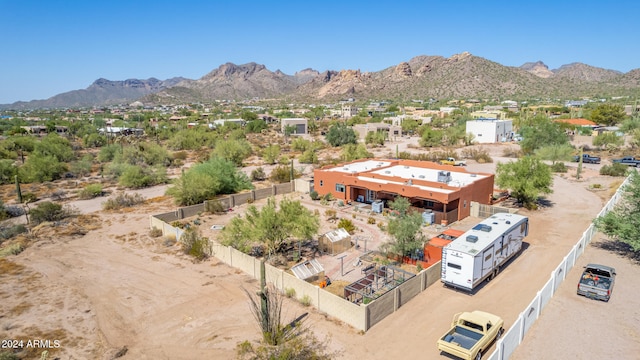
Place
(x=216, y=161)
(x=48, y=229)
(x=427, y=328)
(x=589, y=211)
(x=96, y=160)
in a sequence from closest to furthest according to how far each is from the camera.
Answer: (x=427, y=328)
(x=48, y=229)
(x=589, y=211)
(x=216, y=161)
(x=96, y=160)

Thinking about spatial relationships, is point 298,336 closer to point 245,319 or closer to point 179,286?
point 245,319

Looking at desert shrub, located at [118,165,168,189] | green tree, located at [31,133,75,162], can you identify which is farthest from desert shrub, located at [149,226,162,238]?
green tree, located at [31,133,75,162]

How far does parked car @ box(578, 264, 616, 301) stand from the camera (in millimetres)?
17556

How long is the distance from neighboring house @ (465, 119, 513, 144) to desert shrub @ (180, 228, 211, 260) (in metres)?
68.0

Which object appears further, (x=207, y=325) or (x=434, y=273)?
(x=434, y=273)

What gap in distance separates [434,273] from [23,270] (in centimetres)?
2481

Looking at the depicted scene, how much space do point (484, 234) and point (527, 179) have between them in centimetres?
1627

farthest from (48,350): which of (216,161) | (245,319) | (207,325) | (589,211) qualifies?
(589,211)

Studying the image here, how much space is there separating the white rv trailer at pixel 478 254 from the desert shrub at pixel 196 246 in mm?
14715

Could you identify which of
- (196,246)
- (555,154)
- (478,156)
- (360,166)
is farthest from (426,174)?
(478,156)

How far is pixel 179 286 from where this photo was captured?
2092cm

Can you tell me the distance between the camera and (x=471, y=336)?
47.0 ft

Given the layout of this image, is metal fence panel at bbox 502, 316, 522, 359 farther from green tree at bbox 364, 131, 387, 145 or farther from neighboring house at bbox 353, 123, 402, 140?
neighboring house at bbox 353, 123, 402, 140

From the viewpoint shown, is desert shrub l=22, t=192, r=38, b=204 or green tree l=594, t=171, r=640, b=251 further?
desert shrub l=22, t=192, r=38, b=204
